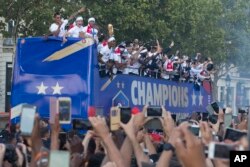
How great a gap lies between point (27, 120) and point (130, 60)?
13.2 meters

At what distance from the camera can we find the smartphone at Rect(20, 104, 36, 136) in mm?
5109

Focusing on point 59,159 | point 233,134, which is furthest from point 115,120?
point 59,159

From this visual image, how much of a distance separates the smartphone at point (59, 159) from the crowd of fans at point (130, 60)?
34.3 feet

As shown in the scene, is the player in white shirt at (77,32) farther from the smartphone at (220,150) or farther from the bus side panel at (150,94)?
the smartphone at (220,150)

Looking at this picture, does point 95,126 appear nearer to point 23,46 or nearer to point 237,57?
point 23,46

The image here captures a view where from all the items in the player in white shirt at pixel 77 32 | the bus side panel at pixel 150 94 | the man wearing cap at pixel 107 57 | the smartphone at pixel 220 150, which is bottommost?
the smartphone at pixel 220 150

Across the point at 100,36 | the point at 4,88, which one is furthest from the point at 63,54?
the point at 4,88

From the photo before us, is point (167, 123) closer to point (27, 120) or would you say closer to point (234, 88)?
point (27, 120)

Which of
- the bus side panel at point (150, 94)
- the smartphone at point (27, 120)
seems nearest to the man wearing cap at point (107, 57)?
the bus side panel at point (150, 94)

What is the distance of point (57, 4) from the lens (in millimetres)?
27578

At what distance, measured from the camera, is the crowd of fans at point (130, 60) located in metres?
15.9

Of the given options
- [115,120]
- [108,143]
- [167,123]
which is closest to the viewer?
[108,143]

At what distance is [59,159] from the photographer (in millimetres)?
4477

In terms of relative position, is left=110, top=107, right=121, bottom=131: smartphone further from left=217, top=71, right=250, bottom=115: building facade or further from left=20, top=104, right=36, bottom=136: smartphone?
left=217, top=71, right=250, bottom=115: building facade
